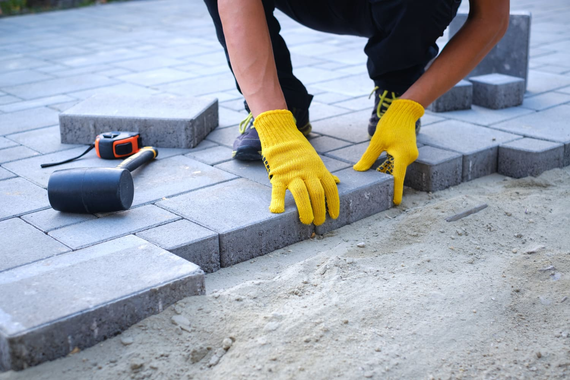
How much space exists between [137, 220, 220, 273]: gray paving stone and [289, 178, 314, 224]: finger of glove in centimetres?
33

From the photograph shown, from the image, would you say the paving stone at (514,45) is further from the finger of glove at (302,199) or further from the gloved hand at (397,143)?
the finger of glove at (302,199)

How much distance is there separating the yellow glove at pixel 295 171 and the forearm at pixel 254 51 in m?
0.08

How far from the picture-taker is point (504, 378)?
1.48 metres

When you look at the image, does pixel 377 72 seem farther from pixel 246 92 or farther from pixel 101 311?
pixel 101 311

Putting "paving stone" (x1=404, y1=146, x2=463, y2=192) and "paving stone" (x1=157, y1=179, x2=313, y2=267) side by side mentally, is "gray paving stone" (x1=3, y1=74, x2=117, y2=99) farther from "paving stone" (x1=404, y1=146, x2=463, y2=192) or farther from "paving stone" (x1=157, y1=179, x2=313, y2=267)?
"paving stone" (x1=404, y1=146, x2=463, y2=192)

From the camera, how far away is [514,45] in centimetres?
388

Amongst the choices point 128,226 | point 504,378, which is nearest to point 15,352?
point 128,226

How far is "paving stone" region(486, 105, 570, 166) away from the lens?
2957 millimetres

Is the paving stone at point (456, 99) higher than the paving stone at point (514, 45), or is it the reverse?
the paving stone at point (514, 45)

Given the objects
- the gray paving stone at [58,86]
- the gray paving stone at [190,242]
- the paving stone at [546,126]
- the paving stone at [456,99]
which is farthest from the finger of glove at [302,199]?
the gray paving stone at [58,86]

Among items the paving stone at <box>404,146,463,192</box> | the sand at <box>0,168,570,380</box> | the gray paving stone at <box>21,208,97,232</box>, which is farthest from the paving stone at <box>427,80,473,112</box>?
the gray paving stone at <box>21,208,97,232</box>

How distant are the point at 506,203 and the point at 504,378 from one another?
113 centimetres

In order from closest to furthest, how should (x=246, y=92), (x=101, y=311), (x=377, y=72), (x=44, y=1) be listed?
(x=101, y=311), (x=246, y=92), (x=377, y=72), (x=44, y=1)

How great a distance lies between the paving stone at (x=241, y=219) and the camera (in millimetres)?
2086
